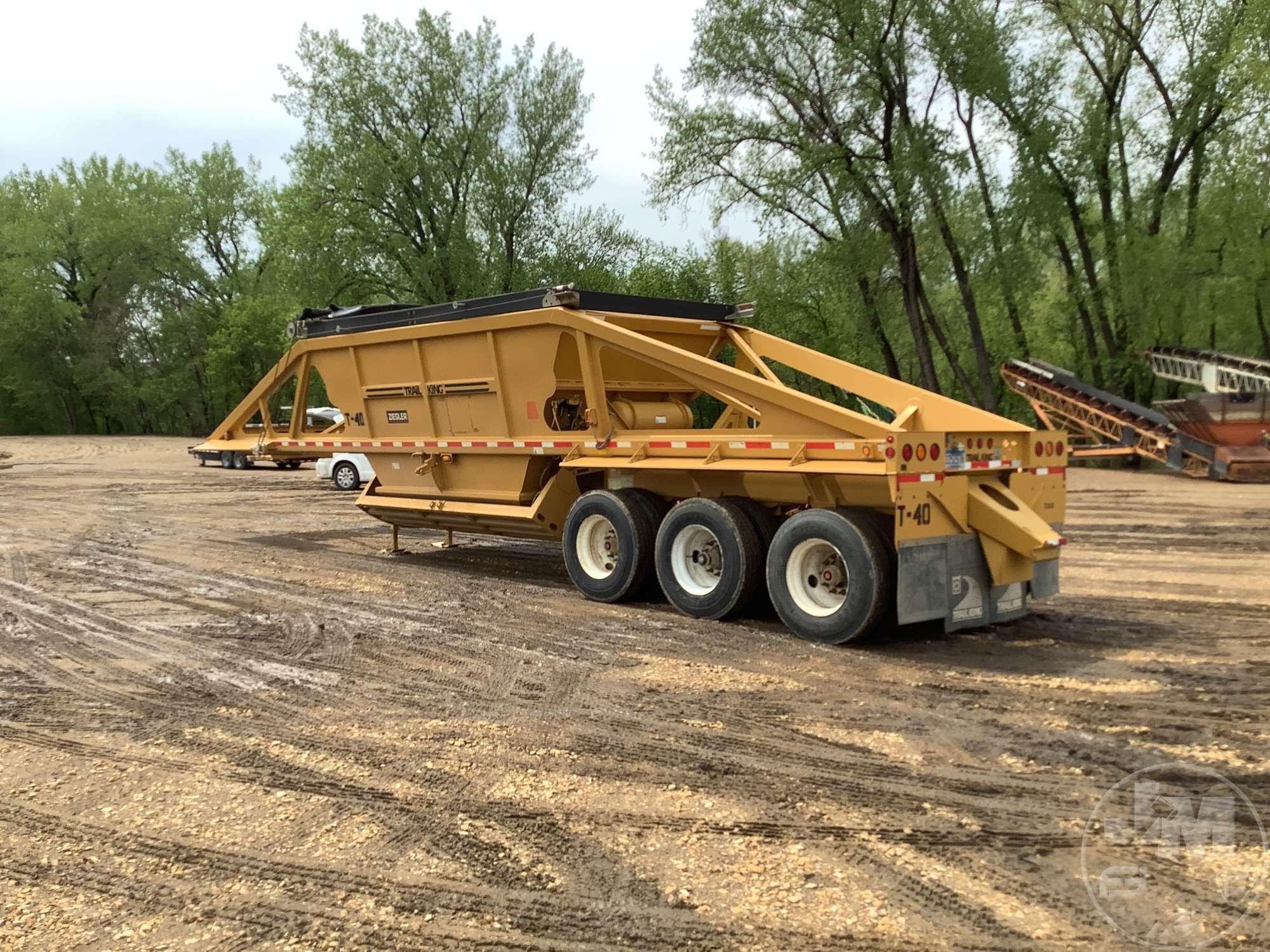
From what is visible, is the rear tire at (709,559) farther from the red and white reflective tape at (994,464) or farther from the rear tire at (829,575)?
the red and white reflective tape at (994,464)

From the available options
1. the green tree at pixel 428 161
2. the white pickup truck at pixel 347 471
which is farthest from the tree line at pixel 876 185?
the white pickup truck at pixel 347 471

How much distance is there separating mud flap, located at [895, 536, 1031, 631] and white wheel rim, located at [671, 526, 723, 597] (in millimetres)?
1753

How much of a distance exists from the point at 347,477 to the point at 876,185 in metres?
15.7

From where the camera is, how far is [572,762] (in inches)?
181

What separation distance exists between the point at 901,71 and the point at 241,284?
143 feet

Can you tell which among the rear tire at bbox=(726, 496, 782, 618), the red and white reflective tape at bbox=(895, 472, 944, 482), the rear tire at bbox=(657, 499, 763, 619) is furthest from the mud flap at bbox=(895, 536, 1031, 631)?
the rear tire at bbox=(657, 499, 763, 619)

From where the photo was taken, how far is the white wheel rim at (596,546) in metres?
8.72

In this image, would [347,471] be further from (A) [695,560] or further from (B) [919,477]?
(B) [919,477]

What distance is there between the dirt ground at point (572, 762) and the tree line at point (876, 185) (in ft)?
52.4

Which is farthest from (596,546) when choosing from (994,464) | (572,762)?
(572,762)

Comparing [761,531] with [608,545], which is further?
[608,545]

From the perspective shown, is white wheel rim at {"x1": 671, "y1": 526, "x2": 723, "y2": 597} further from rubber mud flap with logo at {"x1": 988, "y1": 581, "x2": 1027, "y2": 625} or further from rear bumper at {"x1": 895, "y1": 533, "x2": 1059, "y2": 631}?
rubber mud flap with logo at {"x1": 988, "y1": 581, "x2": 1027, "y2": 625}

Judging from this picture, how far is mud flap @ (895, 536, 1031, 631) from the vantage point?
6.51m

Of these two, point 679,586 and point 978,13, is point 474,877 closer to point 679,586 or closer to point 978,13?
point 679,586
